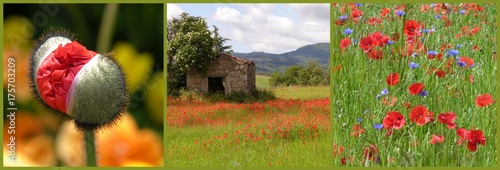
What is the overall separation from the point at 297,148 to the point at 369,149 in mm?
769

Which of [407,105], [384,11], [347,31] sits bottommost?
[407,105]

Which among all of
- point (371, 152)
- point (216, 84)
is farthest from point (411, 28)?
point (216, 84)

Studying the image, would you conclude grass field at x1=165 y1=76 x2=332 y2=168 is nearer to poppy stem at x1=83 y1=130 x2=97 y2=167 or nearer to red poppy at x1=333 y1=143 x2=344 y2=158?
red poppy at x1=333 y1=143 x2=344 y2=158

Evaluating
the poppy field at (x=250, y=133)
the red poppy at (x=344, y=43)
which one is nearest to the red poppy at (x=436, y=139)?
the poppy field at (x=250, y=133)

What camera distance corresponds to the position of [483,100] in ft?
18.0

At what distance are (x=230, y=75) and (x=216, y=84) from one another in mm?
192

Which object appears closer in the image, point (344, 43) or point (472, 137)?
point (472, 137)

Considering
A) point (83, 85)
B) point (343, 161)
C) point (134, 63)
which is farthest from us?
point (343, 161)

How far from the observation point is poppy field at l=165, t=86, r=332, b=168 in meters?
5.58

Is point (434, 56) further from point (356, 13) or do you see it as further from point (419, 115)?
point (356, 13)

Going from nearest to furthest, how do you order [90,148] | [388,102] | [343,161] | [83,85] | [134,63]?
[90,148] < [83,85] < [134,63] < [388,102] < [343,161]

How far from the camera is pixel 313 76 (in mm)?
5621

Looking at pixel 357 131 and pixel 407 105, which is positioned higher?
pixel 407 105

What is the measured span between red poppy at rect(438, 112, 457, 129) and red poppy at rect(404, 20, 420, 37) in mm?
908
